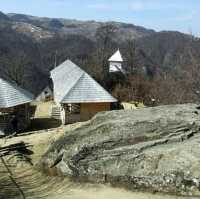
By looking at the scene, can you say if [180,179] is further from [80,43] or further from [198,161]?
[80,43]

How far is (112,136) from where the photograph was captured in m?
15.1

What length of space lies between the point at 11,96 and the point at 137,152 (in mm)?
14555

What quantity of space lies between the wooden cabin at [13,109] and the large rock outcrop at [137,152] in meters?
10.8

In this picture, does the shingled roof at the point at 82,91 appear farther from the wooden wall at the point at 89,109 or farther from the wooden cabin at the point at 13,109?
the wooden cabin at the point at 13,109

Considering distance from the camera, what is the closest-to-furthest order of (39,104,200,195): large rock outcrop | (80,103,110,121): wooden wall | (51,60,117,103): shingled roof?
(39,104,200,195): large rock outcrop → (51,60,117,103): shingled roof → (80,103,110,121): wooden wall

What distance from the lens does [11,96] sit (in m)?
27.4

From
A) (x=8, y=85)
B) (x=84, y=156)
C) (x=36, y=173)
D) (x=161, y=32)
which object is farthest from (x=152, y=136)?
(x=161, y=32)

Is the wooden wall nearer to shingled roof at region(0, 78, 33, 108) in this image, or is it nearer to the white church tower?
shingled roof at region(0, 78, 33, 108)

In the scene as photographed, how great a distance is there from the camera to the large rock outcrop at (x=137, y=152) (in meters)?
13.2

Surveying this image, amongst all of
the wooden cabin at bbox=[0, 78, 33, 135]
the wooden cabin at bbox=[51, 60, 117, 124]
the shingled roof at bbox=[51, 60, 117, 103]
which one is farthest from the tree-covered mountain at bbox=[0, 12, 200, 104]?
the wooden cabin at bbox=[0, 78, 33, 135]

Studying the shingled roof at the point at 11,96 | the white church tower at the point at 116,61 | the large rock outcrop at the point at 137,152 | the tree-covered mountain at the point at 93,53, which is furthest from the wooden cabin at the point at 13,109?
the white church tower at the point at 116,61

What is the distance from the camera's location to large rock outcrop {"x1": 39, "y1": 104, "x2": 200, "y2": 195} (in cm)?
1320

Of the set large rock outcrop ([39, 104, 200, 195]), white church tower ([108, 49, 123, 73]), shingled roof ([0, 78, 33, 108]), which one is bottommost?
large rock outcrop ([39, 104, 200, 195])

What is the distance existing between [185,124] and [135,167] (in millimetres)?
2747
